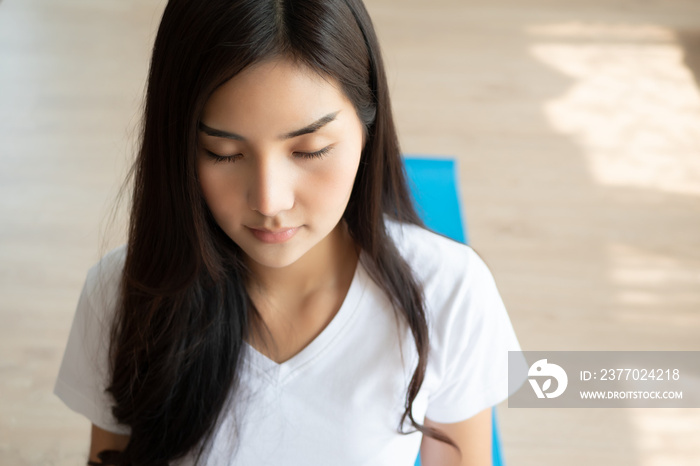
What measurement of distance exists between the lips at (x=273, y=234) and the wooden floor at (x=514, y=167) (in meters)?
0.86

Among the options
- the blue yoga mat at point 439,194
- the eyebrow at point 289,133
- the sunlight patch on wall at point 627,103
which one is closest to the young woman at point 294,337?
the eyebrow at point 289,133

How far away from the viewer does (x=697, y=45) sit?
11.8 ft

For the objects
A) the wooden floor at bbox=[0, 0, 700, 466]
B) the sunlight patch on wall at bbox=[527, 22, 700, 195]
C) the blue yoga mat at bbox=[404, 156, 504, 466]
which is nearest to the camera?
the blue yoga mat at bbox=[404, 156, 504, 466]

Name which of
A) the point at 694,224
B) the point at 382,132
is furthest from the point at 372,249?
the point at 694,224

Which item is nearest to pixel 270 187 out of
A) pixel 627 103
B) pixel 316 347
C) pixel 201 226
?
pixel 201 226

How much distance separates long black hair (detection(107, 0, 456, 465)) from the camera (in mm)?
811

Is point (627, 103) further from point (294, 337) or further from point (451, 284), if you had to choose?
point (294, 337)

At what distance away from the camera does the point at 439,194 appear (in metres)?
1.83

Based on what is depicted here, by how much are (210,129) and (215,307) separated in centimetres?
35

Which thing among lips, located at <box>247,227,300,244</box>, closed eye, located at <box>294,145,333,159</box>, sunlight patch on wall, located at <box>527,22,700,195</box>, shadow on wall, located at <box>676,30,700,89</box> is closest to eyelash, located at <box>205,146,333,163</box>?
closed eye, located at <box>294,145,333,159</box>

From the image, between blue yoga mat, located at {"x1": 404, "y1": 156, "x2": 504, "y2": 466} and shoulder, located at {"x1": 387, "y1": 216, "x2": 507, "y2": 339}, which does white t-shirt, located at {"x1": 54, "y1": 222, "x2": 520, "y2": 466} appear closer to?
shoulder, located at {"x1": 387, "y1": 216, "x2": 507, "y2": 339}

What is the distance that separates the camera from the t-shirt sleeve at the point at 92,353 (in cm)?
112

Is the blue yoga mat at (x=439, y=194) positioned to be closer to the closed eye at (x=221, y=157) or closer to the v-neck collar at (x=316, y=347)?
the v-neck collar at (x=316, y=347)

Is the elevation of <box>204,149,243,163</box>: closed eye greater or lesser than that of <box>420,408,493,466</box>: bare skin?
greater
